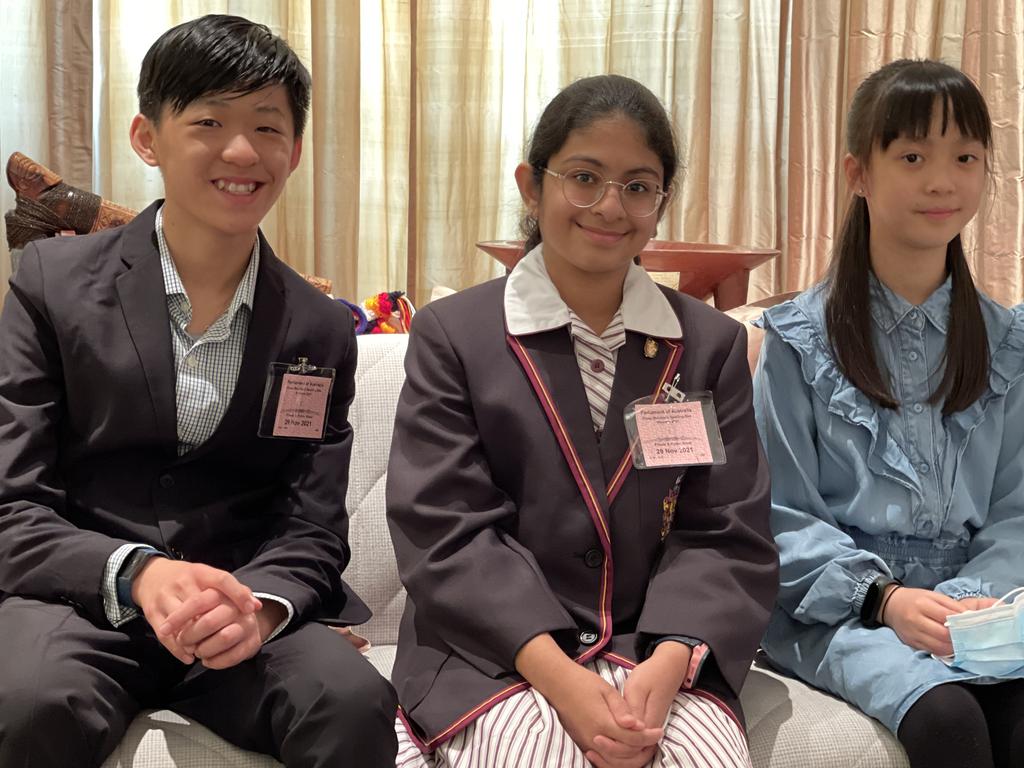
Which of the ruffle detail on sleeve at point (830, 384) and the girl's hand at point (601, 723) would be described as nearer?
the girl's hand at point (601, 723)

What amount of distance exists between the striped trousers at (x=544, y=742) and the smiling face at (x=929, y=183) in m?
0.83

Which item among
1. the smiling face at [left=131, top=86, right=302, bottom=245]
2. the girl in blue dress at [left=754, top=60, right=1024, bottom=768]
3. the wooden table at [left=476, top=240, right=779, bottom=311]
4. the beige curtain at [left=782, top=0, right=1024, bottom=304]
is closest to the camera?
the smiling face at [left=131, top=86, right=302, bottom=245]

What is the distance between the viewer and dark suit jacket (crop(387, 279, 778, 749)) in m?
1.52

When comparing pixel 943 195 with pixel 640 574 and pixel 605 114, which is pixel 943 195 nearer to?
pixel 605 114

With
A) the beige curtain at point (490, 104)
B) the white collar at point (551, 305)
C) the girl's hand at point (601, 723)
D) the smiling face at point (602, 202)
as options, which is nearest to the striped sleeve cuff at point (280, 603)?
the girl's hand at point (601, 723)

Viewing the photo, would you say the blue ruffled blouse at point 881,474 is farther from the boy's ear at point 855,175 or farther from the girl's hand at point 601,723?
the girl's hand at point 601,723

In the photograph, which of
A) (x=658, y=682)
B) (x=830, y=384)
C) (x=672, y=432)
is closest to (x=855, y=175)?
(x=830, y=384)

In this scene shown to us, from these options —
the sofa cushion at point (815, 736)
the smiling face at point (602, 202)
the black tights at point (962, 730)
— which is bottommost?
the sofa cushion at point (815, 736)

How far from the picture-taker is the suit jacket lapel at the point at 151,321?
5.11 feet

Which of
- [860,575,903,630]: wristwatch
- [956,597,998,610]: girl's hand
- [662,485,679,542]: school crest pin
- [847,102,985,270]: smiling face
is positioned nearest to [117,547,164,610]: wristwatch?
[662,485,679,542]: school crest pin

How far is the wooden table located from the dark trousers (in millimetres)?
1328

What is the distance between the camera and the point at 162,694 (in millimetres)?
1515

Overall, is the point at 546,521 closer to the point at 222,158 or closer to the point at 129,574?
the point at 129,574

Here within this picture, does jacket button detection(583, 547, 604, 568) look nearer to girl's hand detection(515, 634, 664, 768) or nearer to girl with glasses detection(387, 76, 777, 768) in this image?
girl with glasses detection(387, 76, 777, 768)
